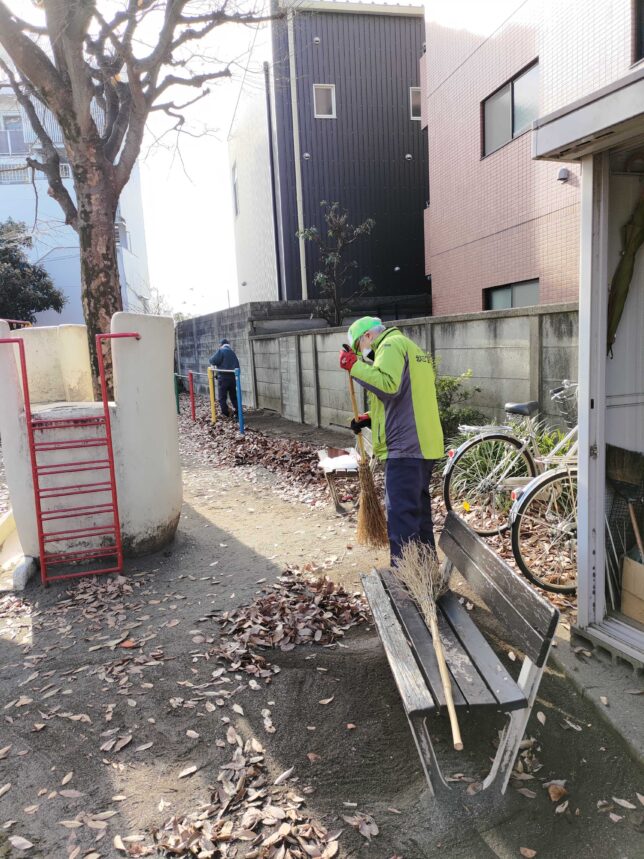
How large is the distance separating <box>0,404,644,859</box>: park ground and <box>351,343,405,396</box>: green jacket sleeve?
1.59m

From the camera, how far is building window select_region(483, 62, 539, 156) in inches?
436

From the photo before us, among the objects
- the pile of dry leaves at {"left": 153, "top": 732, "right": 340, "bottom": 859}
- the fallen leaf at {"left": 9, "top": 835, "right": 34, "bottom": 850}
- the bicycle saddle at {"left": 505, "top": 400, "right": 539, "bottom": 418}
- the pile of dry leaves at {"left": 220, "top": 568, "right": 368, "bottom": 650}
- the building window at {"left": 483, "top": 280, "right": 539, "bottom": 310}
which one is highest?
the building window at {"left": 483, "top": 280, "right": 539, "bottom": 310}

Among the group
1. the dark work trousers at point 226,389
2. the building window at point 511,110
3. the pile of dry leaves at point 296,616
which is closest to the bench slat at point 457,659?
A: the pile of dry leaves at point 296,616

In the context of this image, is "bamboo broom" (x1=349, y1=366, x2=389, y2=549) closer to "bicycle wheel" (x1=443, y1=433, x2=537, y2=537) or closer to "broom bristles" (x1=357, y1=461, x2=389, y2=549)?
"broom bristles" (x1=357, y1=461, x2=389, y2=549)

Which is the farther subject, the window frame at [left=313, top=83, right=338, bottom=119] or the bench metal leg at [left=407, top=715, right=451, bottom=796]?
the window frame at [left=313, top=83, right=338, bottom=119]

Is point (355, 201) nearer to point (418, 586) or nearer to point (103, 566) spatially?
point (103, 566)

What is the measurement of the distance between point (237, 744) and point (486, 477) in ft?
11.9

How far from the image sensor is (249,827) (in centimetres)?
263

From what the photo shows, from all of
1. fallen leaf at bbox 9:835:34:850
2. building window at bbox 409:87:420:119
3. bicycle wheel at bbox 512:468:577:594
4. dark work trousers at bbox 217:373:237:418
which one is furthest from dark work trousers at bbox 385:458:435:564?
building window at bbox 409:87:420:119

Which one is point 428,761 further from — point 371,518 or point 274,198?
point 274,198

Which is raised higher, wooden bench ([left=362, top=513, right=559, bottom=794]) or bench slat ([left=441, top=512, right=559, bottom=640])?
bench slat ([left=441, top=512, right=559, bottom=640])

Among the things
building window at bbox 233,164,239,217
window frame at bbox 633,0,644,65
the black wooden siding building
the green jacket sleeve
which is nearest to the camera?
the green jacket sleeve

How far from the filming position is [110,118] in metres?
10.4

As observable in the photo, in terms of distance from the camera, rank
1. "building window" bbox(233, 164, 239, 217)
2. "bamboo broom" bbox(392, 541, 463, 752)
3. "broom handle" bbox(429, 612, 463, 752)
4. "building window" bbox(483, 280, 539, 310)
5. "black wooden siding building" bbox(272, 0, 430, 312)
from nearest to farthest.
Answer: "broom handle" bbox(429, 612, 463, 752)
"bamboo broom" bbox(392, 541, 463, 752)
"building window" bbox(483, 280, 539, 310)
"black wooden siding building" bbox(272, 0, 430, 312)
"building window" bbox(233, 164, 239, 217)
